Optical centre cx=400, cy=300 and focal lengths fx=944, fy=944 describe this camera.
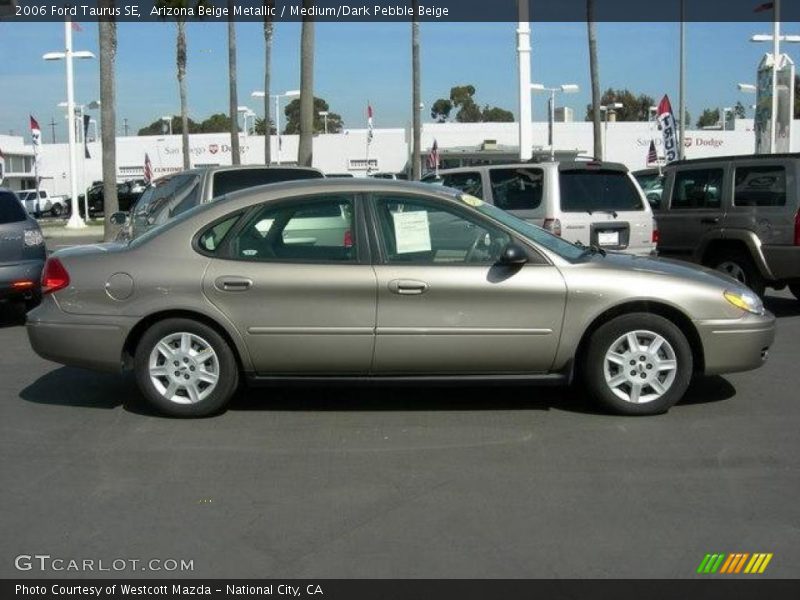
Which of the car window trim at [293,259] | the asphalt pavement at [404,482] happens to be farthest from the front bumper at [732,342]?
the car window trim at [293,259]

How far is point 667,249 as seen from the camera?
39.4 ft

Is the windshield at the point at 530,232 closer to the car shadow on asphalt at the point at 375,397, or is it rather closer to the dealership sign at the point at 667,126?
the car shadow on asphalt at the point at 375,397

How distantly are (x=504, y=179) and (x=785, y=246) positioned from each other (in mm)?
3243

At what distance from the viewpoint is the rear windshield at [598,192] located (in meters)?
10.7

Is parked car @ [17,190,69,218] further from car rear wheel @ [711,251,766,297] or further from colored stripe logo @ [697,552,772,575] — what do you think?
colored stripe logo @ [697,552,772,575]

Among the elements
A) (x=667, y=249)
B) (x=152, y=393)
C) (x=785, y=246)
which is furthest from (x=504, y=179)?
(x=152, y=393)

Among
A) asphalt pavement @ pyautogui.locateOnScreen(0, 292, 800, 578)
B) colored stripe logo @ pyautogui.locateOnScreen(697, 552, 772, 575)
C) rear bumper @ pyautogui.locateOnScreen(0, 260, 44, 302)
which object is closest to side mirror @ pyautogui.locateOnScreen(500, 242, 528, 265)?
asphalt pavement @ pyautogui.locateOnScreen(0, 292, 800, 578)

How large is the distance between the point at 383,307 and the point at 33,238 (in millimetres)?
6212

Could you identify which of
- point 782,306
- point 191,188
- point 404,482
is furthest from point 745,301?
point 191,188

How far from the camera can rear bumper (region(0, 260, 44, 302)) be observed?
10.5 m

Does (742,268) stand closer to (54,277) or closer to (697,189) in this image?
(697,189)

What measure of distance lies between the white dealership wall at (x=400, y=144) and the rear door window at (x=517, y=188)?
43.5m

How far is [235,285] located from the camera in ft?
20.9
